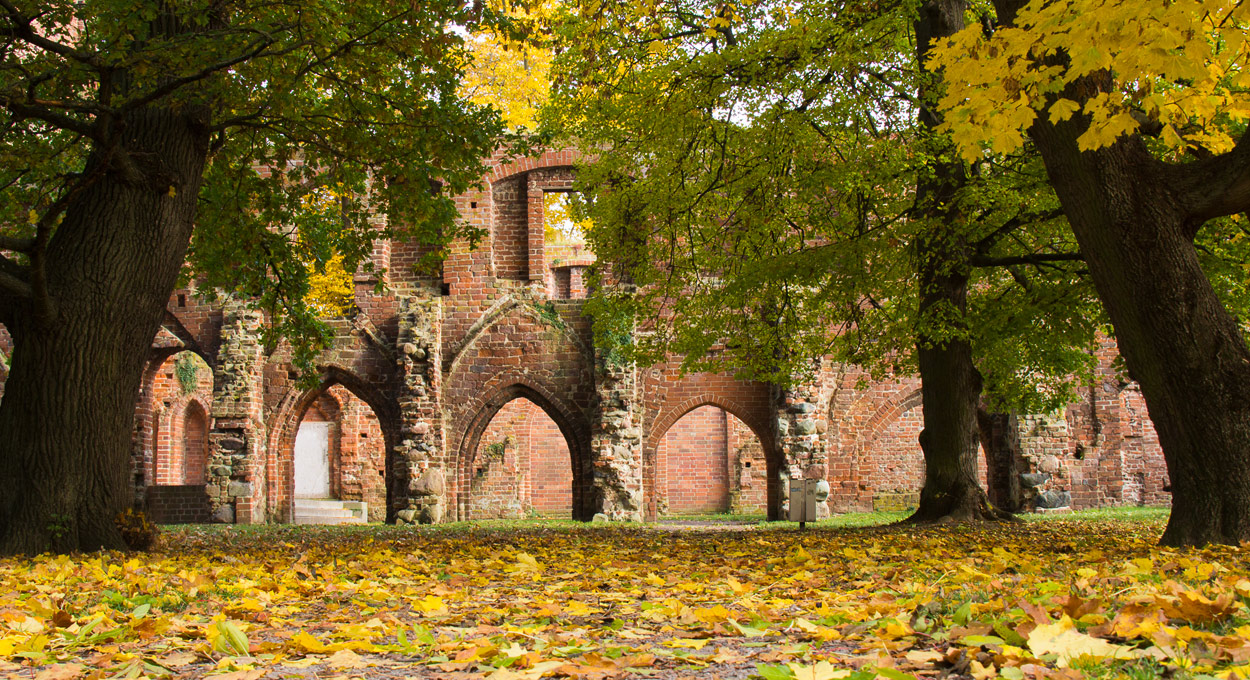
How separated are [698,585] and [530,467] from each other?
72.5 ft

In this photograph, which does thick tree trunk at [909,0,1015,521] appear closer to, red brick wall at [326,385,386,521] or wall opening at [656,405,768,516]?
wall opening at [656,405,768,516]

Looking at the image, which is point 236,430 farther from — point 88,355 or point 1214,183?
point 1214,183

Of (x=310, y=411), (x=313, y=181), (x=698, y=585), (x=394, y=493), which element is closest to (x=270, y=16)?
(x=313, y=181)

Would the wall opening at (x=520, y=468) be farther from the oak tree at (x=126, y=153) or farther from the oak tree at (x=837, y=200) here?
the oak tree at (x=126, y=153)

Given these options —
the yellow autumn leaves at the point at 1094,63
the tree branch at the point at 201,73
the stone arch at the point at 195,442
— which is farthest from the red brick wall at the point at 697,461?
the yellow autumn leaves at the point at 1094,63

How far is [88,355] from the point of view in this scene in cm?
737

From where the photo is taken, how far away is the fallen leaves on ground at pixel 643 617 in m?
2.56

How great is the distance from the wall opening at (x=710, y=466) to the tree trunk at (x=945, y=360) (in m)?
14.0

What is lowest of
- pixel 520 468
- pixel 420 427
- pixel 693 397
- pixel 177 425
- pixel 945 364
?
pixel 520 468

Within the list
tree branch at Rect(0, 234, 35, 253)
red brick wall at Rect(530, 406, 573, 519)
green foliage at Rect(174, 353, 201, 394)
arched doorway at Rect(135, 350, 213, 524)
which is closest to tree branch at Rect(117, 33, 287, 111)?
tree branch at Rect(0, 234, 35, 253)

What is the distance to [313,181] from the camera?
10.6 meters

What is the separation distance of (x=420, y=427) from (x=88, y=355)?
11962 mm

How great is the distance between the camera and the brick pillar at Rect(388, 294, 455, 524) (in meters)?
19.0

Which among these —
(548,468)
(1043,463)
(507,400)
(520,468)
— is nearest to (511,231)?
(507,400)
